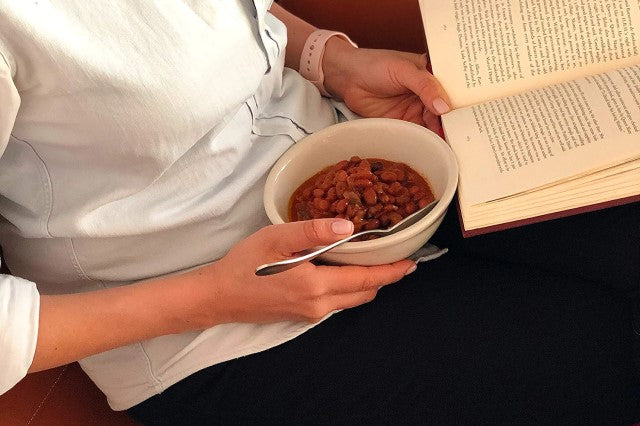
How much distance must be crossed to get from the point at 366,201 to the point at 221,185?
0.17m

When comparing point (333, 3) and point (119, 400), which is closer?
point (119, 400)

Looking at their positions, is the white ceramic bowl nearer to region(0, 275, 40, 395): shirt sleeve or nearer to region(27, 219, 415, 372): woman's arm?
region(27, 219, 415, 372): woman's arm

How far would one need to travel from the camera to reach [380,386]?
769 millimetres

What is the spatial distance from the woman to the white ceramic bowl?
0.09 feet

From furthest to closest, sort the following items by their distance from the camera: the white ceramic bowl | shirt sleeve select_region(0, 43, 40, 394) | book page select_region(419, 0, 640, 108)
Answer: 1. book page select_region(419, 0, 640, 108)
2. the white ceramic bowl
3. shirt sleeve select_region(0, 43, 40, 394)

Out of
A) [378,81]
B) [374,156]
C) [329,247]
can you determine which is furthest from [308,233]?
[378,81]

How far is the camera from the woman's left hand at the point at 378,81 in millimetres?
981

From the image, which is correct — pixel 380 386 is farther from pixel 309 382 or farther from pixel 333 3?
pixel 333 3

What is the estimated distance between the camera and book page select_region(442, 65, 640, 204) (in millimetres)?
787

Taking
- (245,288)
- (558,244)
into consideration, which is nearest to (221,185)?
(245,288)

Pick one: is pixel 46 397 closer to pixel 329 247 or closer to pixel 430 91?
pixel 329 247

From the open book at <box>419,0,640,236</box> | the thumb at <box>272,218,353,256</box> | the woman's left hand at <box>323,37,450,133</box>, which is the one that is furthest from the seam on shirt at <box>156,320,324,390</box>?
the woman's left hand at <box>323,37,450,133</box>

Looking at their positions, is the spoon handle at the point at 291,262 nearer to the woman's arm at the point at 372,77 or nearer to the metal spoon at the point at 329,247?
the metal spoon at the point at 329,247

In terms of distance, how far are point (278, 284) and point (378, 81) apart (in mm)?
360
